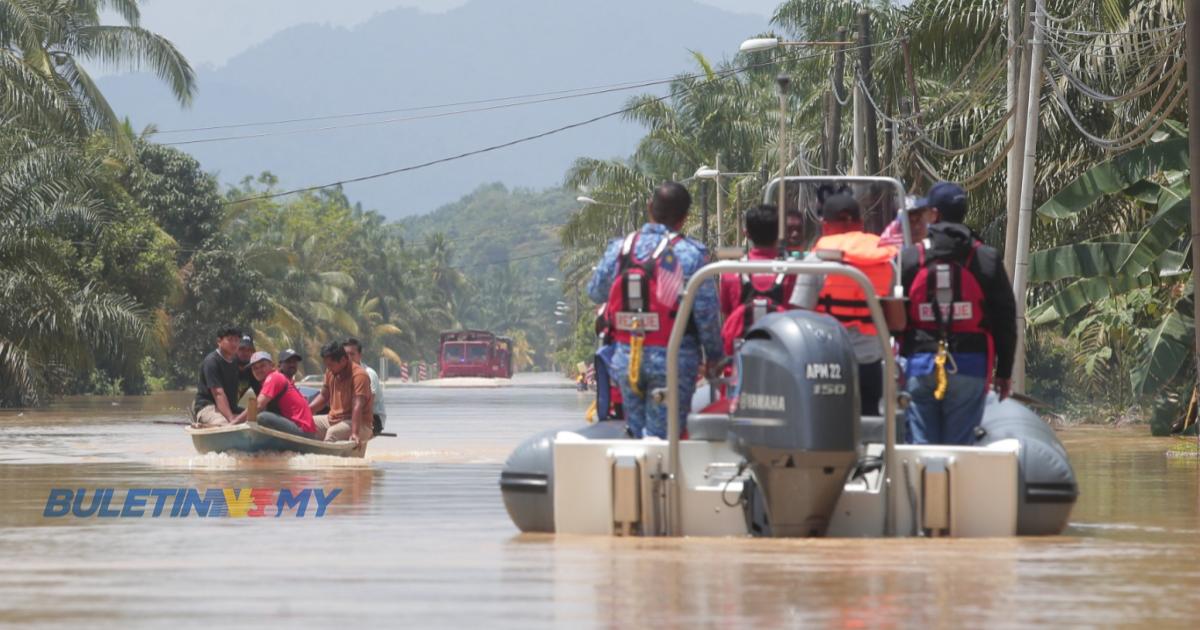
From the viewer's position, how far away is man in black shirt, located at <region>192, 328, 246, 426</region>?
22.3 meters

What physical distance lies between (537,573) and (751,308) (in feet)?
9.30

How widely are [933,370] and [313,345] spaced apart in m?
91.5

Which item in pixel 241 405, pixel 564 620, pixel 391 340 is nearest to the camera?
pixel 564 620

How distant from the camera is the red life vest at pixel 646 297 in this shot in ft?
39.2

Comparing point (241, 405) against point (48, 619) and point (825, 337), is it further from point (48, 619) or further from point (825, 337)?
point (48, 619)

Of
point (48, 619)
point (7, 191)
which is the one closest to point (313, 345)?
point (7, 191)

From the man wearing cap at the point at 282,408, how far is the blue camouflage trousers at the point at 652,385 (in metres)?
9.99

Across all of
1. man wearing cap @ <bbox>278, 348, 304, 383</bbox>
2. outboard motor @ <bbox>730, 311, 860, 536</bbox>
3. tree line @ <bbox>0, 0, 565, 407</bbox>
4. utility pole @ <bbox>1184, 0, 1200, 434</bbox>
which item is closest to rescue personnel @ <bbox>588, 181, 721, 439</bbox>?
outboard motor @ <bbox>730, 311, 860, 536</bbox>

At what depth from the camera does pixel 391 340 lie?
474 ft

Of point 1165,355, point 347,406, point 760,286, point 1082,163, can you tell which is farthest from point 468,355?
point 760,286

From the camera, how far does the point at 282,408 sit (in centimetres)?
2203

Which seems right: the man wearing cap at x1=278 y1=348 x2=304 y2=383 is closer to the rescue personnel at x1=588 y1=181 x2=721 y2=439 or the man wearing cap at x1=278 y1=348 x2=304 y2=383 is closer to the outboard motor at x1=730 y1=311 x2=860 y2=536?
the rescue personnel at x1=588 y1=181 x2=721 y2=439

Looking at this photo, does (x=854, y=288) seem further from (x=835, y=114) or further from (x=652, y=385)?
(x=835, y=114)

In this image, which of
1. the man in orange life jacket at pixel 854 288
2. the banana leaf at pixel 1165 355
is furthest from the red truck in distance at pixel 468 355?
the man in orange life jacket at pixel 854 288
